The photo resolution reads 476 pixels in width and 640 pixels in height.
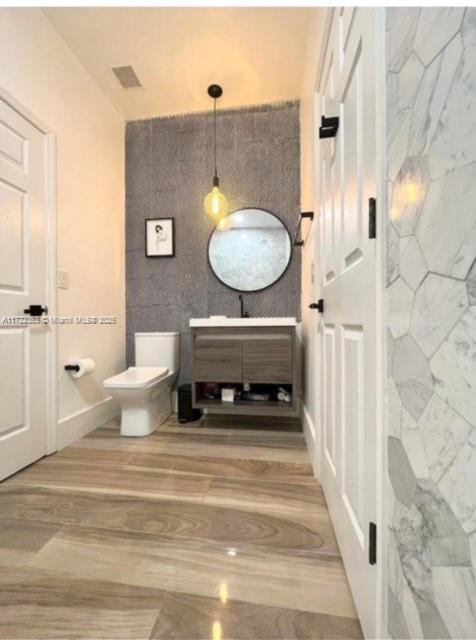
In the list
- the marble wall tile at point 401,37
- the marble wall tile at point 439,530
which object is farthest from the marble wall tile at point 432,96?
the marble wall tile at point 439,530

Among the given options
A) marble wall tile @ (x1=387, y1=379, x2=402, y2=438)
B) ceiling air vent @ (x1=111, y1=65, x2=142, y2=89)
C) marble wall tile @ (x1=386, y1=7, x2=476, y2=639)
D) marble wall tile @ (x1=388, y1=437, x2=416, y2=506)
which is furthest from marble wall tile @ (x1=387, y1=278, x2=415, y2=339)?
ceiling air vent @ (x1=111, y1=65, x2=142, y2=89)

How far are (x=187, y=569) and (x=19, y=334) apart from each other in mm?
1430

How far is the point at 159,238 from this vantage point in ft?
8.76

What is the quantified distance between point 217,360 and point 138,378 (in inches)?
22.2

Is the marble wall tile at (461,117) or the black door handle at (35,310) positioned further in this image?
the black door handle at (35,310)

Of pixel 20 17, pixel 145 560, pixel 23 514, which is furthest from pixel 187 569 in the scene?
pixel 20 17

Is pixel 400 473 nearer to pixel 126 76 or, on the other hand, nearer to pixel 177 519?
pixel 177 519

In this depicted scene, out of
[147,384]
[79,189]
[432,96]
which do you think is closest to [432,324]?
[432,96]

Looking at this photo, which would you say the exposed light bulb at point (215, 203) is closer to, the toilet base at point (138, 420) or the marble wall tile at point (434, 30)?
the toilet base at point (138, 420)

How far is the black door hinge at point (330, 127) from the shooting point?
105cm

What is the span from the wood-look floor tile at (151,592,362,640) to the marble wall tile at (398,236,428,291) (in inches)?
34.7

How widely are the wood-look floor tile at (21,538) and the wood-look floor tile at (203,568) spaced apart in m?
0.04

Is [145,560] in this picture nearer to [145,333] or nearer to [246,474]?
[246,474]

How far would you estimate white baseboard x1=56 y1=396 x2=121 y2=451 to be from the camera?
6.21ft
